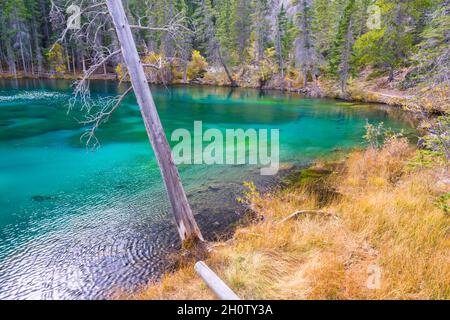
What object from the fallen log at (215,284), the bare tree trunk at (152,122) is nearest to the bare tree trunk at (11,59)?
the bare tree trunk at (152,122)

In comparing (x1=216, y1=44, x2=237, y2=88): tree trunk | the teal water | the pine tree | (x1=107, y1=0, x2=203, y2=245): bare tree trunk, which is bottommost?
the teal water

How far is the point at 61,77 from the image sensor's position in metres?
50.9

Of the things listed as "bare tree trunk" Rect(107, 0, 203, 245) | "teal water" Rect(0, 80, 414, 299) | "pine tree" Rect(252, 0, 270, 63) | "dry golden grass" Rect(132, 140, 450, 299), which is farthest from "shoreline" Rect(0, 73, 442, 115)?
"bare tree trunk" Rect(107, 0, 203, 245)

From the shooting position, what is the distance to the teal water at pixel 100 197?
20.3 feet

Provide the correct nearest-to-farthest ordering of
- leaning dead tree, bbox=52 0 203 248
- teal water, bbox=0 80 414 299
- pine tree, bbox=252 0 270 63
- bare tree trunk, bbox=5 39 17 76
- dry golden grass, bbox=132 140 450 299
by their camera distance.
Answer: dry golden grass, bbox=132 140 450 299 → leaning dead tree, bbox=52 0 203 248 → teal water, bbox=0 80 414 299 → pine tree, bbox=252 0 270 63 → bare tree trunk, bbox=5 39 17 76

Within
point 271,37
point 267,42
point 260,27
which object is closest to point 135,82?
point 260,27

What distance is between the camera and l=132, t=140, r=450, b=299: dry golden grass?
3789 mm

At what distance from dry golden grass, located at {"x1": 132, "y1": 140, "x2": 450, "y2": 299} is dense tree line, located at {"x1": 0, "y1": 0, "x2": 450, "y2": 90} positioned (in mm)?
21607

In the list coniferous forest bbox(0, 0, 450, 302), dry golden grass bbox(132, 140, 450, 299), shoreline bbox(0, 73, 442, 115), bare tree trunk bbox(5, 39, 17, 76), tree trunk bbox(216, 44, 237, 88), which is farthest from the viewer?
bare tree trunk bbox(5, 39, 17, 76)

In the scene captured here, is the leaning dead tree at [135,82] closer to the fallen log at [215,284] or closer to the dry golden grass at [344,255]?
the dry golden grass at [344,255]

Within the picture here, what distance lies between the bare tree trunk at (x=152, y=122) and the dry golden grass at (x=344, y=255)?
88 centimetres

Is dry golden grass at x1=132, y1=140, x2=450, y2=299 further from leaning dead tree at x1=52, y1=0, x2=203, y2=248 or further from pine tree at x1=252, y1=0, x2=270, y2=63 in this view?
pine tree at x1=252, y1=0, x2=270, y2=63
